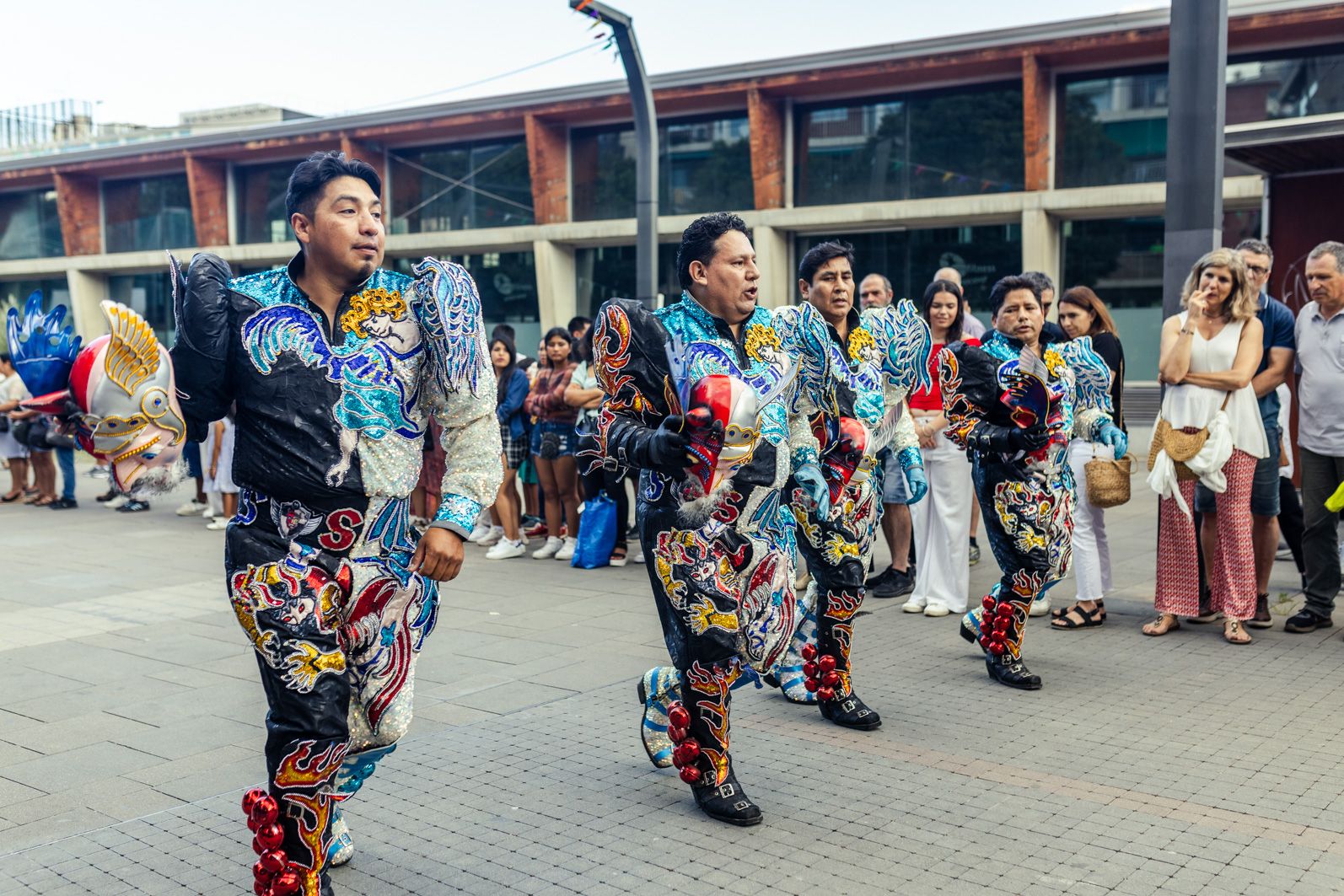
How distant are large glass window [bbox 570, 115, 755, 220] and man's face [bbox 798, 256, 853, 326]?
72.7 ft

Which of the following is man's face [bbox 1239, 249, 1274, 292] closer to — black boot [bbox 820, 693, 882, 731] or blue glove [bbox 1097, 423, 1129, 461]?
blue glove [bbox 1097, 423, 1129, 461]

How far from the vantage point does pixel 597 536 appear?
1040 centimetres

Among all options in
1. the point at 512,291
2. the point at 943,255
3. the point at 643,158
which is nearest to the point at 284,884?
the point at 643,158

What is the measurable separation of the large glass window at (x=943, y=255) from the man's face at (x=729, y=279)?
69.2ft

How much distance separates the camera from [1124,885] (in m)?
3.78

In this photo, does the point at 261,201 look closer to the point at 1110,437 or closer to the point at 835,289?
the point at 1110,437

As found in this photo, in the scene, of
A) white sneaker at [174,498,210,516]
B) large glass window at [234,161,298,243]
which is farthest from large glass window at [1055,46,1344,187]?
large glass window at [234,161,298,243]

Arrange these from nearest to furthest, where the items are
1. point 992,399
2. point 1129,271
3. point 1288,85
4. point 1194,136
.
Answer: point 992,399, point 1194,136, point 1288,85, point 1129,271

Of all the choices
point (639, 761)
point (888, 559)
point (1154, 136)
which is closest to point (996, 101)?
point (1154, 136)

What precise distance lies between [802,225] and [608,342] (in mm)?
22981

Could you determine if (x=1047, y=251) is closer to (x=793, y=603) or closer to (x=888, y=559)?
(x=888, y=559)

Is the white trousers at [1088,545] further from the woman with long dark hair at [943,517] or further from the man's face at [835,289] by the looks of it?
the man's face at [835,289]

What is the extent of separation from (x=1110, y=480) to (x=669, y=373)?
13.1ft

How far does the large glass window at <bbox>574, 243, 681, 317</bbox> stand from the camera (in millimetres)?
28703
